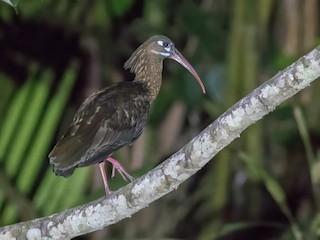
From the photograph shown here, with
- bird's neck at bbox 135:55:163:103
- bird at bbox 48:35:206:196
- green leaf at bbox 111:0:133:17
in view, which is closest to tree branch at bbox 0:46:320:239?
bird at bbox 48:35:206:196

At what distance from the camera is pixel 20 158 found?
4117mm

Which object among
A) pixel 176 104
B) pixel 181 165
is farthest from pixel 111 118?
pixel 176 104

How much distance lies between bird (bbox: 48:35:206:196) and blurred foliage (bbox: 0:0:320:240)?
703 mm

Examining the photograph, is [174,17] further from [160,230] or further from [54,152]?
[54,152]

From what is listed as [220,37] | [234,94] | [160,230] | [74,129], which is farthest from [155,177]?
[160,230]

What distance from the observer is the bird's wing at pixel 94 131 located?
294 centimetres

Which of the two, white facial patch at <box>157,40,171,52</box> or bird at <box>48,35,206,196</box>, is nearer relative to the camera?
bird at <box>48,35,206,196</box>

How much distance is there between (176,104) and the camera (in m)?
5.79

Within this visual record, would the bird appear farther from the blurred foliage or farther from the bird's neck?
the blurred foliage

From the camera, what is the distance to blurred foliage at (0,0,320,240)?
4156mm

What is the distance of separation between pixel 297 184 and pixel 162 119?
126cm

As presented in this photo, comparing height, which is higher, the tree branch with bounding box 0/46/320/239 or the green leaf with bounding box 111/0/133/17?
the tree branch with bounding box 0/46/320/239

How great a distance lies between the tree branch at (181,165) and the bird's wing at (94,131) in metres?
0.16

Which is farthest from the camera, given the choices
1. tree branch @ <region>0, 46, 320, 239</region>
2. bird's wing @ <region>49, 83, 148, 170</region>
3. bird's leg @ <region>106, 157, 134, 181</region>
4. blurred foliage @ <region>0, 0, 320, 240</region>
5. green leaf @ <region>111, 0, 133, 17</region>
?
green leaf @ <region>111, 0, 133, 17</region>
